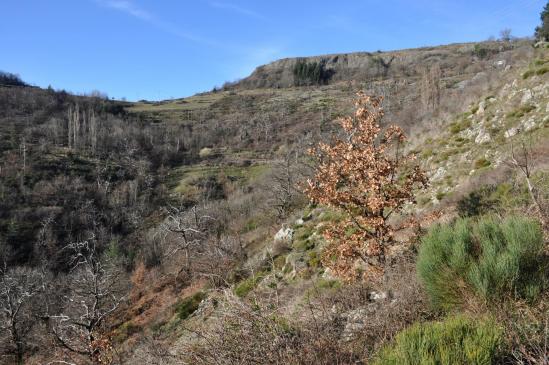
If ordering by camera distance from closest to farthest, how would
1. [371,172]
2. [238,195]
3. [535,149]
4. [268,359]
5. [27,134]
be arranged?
[268,359] < [371,172] < [535,149] < [238,195] < [27,134]

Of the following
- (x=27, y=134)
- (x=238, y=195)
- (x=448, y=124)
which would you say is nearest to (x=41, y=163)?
(x=27, y=134)

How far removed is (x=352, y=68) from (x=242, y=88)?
39.6 m

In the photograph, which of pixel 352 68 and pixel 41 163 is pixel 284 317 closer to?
pixel 41 163

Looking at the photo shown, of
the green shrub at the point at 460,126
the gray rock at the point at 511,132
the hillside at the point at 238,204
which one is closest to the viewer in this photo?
the hillside at the point at 238,204

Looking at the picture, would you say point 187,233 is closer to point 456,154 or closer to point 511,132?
point 456,154

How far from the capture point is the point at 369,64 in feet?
473

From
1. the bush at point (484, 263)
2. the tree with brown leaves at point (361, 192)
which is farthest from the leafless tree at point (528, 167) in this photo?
the tree with brown leaves at point (361, 192)

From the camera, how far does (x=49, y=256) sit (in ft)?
192

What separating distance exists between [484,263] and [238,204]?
51685 mm

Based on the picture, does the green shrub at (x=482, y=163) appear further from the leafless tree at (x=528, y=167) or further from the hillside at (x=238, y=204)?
the leafless tree at (x=528, y=167)

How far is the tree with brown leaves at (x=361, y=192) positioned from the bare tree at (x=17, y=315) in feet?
66.6

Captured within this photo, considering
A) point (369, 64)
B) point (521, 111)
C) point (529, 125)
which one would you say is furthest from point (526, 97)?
point (369, 64)

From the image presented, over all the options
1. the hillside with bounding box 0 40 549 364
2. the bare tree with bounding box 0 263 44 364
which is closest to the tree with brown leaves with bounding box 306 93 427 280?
the hillside with bounding box 0 40 549 364

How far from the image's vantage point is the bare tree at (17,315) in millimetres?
28186
